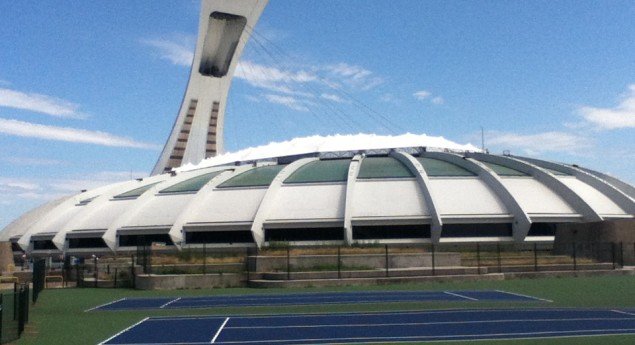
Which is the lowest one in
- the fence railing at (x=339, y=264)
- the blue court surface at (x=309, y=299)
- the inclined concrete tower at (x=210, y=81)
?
the blue court surface at (x=309, y=299)

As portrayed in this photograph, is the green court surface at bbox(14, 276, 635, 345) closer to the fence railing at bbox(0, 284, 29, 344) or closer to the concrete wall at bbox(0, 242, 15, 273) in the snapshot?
the fence railing at bbox(0, 284, 29, 344)

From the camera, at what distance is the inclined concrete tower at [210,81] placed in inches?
3113

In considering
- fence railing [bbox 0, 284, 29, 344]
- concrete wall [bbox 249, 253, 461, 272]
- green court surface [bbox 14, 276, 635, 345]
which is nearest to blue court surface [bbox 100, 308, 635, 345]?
green court surface [bbox 14, 276, 635, 345]

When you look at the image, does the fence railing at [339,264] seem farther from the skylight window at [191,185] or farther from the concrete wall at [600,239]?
the skylight window at [191,185]

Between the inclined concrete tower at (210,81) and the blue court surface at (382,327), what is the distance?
6192cm

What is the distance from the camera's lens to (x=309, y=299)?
25.2m

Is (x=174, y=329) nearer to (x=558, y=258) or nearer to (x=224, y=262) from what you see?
(x=224, y=262)

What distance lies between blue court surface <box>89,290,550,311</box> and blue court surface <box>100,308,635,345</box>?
12.6ft

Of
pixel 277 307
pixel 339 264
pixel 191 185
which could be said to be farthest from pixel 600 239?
pixel 191 185

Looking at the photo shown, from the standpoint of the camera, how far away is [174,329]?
1747 cm

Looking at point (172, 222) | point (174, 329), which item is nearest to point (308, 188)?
point (172, 222)

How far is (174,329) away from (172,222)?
29.6 m

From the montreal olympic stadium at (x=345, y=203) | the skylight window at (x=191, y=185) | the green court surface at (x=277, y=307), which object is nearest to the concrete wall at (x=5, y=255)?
the montreal olympic stadium at (x=345, y=203)

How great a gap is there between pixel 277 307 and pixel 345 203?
73.8ft
